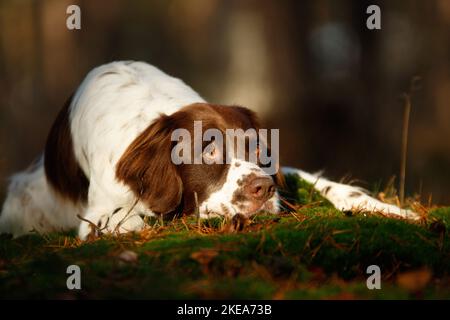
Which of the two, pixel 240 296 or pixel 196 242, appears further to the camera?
pixel 196 242

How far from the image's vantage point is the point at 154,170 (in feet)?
13.1

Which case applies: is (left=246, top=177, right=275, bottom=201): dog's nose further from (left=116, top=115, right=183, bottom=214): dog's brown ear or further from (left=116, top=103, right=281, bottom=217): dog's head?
(left=116, top=115, right=183, bottom=214): dog's brown ear

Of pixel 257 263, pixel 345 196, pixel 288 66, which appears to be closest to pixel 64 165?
pixel 345 196

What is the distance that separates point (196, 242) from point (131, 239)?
0.45 metres

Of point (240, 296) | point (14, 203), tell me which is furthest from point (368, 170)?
point (240, 296)

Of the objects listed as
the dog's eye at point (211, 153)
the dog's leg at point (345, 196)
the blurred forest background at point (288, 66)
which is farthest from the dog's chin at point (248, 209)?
the blurred forest background at point (288, 66)

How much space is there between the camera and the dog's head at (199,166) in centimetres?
379

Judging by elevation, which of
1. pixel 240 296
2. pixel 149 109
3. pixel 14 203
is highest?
pixel 149 109

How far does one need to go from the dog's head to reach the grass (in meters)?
0.49

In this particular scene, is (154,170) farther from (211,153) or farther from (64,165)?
(64,165)

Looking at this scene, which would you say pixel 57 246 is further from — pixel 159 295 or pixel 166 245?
pixel 159 295

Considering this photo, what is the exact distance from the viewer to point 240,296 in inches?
97.5

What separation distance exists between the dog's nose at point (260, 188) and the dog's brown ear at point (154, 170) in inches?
17.7

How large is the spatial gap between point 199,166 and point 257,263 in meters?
1.28
